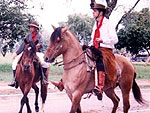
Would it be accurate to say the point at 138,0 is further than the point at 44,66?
Yes

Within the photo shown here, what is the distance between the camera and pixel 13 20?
24.6m

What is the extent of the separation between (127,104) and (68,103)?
4219 millimetres

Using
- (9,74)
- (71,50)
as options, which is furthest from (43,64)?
(9,74)

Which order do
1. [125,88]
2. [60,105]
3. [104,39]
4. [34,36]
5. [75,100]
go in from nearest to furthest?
[75,100] → [104,39] → [125,88] → [34,36] → [60,105]

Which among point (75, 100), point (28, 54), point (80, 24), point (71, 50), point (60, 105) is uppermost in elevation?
point (71, 50)

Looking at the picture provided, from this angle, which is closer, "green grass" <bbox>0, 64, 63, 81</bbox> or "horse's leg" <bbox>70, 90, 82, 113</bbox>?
"horse's leg" <bbox>70, 90, 82, 113</bbox>

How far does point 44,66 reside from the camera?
10.5 meters

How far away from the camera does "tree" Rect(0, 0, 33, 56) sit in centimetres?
2445

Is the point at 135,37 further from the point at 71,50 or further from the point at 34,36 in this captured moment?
the point at 71,50

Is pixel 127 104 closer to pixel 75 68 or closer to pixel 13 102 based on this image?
pixel 75 68

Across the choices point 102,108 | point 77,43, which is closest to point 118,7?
point 102,108

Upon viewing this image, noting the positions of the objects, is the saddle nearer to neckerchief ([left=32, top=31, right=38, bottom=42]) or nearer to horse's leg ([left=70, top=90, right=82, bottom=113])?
horse's leg ([left=70, top=90, right=82, bottom=113])

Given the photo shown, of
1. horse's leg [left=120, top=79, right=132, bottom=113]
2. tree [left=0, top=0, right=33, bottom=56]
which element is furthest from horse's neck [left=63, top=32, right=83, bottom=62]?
tree [left=0, top=0, right=33, bottom=56]

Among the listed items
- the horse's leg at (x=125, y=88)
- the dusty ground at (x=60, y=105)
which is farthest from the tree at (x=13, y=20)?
the horse's leg at (x=125, y=88)
